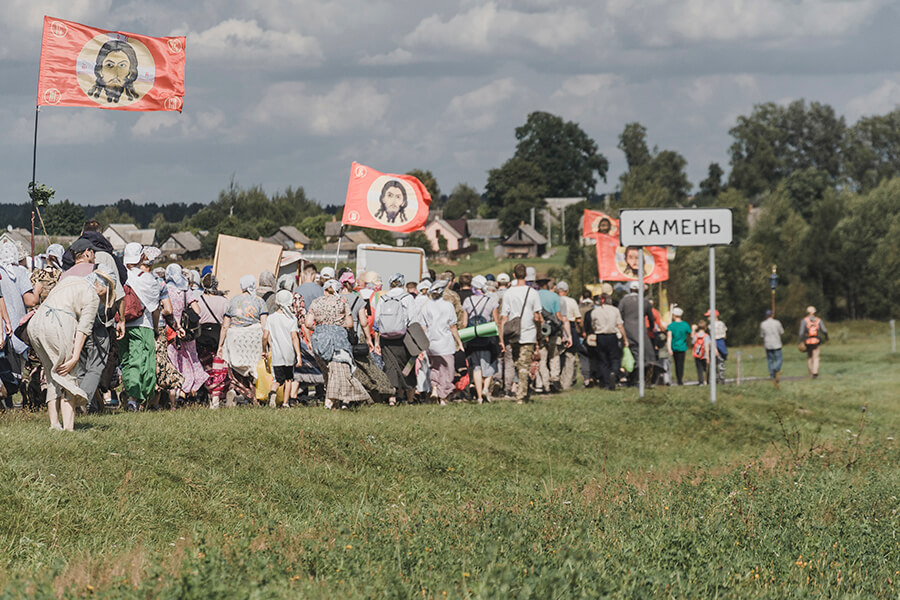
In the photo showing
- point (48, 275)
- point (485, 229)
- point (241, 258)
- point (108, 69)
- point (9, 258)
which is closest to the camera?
point (9, 258)

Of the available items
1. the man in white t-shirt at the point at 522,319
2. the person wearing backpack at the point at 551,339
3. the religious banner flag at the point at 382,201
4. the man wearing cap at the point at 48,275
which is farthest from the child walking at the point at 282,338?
the religious banner flag at the point at 382,201

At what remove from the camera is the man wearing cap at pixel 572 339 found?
20962mm

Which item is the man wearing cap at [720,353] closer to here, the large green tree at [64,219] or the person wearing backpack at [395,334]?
the person wearing backpack at [395,334]

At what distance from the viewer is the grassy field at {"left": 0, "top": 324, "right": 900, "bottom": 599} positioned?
688 cm

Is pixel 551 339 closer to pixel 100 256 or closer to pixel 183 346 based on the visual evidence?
pixel 183 346

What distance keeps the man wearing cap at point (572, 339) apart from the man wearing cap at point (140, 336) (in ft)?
31.3

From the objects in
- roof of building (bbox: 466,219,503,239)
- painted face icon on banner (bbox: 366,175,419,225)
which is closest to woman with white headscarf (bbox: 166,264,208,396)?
painted face icon on banner (bbox: 366,175,419,225)

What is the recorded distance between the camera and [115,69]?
17.1 meters

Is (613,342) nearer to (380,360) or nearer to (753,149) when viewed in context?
(380,360)

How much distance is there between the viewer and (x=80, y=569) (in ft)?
22.4

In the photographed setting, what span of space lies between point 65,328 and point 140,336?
224 cm

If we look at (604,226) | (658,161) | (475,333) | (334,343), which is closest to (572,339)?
(475,333)

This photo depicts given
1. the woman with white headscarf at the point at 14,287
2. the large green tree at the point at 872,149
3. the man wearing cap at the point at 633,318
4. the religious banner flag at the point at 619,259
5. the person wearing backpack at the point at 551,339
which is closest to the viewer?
the woman with white headscarf at the point at 14,287

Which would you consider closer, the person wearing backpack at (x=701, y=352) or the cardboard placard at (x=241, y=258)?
the cardboard placard at (x=241, y=258)
